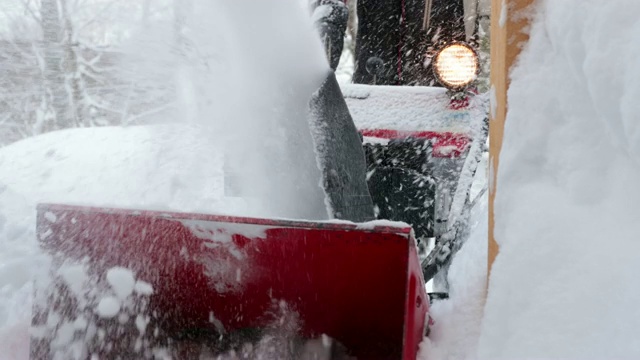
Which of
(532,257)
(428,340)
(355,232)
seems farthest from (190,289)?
(532,257)


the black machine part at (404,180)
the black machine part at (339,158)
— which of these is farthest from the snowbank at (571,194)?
the black machine part at (404,180)

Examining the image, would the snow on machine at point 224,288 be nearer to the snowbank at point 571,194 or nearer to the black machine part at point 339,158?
the snowbank at point 571,194

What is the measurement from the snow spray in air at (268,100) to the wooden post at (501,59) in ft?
3.13

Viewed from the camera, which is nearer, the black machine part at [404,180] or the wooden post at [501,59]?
the wooden post at [501,59]

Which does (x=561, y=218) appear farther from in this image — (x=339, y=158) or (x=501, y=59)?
(x=339, y=158)

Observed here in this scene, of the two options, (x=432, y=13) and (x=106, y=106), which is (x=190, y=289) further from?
(x=106, y=106)

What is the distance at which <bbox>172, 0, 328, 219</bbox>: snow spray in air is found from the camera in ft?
7.68

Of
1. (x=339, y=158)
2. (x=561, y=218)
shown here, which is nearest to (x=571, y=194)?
(x=561, y=218)

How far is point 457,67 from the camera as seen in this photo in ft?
8.18

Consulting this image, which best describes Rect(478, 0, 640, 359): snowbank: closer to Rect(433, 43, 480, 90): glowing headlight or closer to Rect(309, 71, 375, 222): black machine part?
Rect(309, 71, 375, 222): black machine part

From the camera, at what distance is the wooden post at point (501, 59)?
1306 millimetres

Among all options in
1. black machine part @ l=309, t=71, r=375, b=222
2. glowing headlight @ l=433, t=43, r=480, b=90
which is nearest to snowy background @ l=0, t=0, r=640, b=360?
black machine part @ l=309, t=71, r=375, b=222

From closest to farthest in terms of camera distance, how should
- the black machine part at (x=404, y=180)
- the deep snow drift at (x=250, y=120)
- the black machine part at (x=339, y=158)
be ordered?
the deep snow drift at (x=250, y=120) < the black machine part at (x=339, y=158) < the black machine part at (x=404, y=180)

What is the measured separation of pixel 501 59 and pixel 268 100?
48.3 inches
